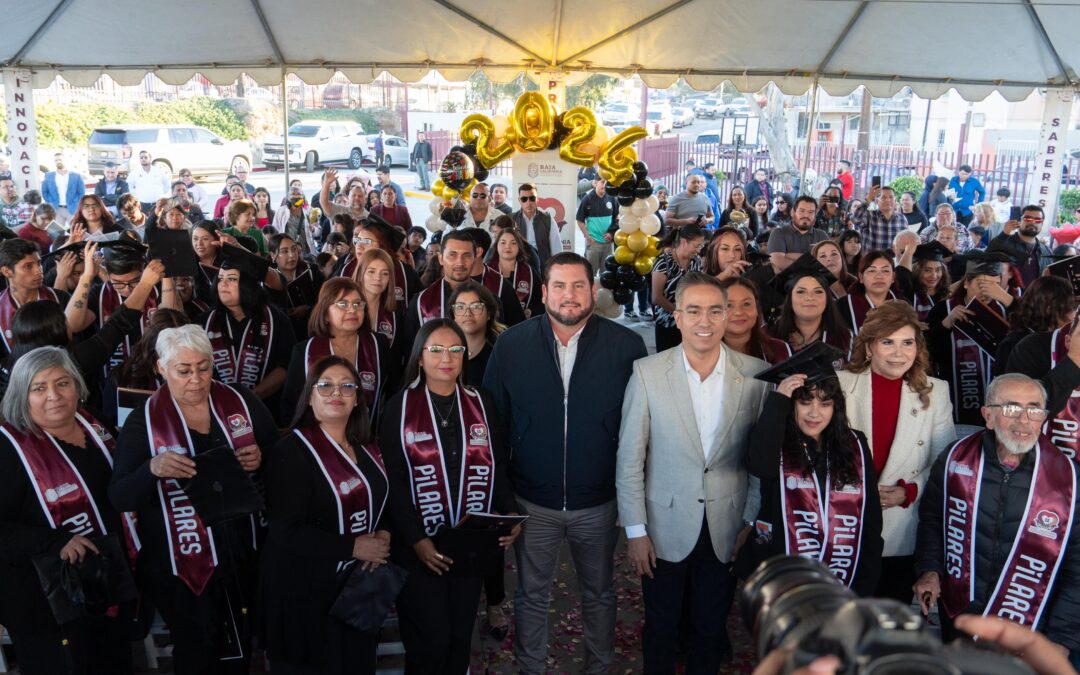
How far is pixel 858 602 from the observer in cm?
124

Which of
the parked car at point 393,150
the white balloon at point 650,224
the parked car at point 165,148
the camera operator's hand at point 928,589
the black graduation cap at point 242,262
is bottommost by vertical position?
the camera operator's hand at point 928,589

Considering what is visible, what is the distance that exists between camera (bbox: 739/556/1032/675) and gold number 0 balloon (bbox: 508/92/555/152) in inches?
306

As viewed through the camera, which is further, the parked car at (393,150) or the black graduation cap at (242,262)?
the parked car at (393,150)

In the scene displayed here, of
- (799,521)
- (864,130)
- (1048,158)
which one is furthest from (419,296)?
(864,130)

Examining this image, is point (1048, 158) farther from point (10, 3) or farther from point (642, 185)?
point (10, 3)

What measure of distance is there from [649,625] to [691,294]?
4.22 feet

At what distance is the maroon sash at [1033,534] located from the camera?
2789mm

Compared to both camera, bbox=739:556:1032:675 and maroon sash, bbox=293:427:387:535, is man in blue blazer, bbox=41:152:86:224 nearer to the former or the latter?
maroon sash, bbox=293:427:387:535

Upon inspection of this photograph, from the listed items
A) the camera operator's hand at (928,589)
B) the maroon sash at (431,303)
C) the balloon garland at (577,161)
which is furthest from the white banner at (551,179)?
the camera operator's hand at (928,589)

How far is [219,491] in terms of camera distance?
2871 mm

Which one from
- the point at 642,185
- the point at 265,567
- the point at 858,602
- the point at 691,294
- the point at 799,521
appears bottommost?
the point at 265,567

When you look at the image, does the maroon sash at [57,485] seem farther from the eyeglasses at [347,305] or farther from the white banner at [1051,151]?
the white banner at [1051,151]

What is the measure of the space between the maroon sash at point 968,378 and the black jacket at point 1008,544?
2.29 meters

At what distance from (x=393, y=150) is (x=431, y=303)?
21279mm
